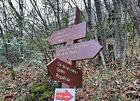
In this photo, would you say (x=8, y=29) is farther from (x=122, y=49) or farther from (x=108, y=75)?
(x=108, y=75)

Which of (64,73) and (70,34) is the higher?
(70,34)

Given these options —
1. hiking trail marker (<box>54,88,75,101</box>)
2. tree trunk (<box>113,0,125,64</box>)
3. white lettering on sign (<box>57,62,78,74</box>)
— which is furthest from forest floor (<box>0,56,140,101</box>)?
hiking trail marker (<box>54,88,75,101</box>)

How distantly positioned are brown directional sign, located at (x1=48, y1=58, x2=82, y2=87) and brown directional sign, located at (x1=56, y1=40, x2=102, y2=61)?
0.23 meters

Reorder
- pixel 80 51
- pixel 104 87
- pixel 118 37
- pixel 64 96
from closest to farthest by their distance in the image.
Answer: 1. pixel 64 96
2. pixel 80 51
3. pixel 104 87
4. pixel 118 37

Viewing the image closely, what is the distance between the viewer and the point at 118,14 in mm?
9914

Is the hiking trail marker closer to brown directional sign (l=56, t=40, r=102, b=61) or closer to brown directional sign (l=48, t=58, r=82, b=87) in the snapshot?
brown directional sign (l=48, t=58, r=82, b=87)

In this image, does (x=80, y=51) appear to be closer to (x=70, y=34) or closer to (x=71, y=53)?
(x=71, y=53)

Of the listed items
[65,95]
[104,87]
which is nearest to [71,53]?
[65,95]

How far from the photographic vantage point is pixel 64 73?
4973 mm

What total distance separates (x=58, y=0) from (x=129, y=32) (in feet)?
12.1

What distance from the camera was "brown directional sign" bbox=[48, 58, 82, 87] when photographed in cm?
474

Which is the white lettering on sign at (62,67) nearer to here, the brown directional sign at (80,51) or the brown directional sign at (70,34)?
the brown directional sign at (80,51)

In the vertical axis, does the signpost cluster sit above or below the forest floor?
above

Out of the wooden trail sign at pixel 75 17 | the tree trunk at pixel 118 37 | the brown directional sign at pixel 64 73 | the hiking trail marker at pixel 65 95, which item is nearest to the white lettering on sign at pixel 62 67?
the brown directional sign at pixel 64 73
